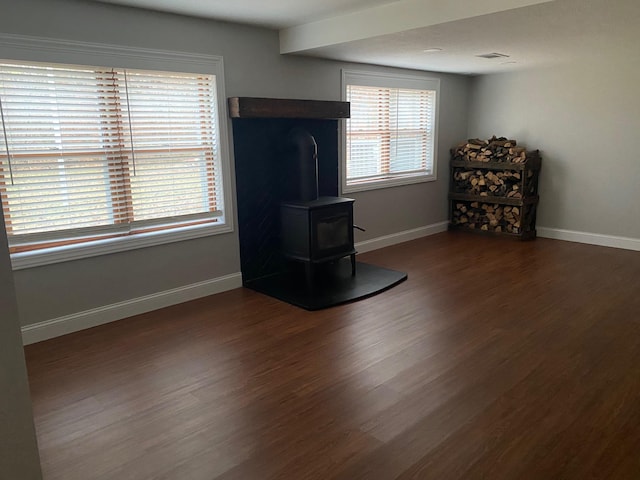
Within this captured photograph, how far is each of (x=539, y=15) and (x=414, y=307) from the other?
88.5 inches

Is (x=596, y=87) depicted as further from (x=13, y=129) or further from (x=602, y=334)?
(x=13, y=129)

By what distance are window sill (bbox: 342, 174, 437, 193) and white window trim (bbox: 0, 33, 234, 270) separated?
1613mm

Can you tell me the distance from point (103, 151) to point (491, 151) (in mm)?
4724

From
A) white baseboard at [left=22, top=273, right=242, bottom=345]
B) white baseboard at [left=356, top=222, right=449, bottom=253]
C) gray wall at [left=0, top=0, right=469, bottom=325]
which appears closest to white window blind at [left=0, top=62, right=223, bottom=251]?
gray wall at [left=0, top=0, right=469, bottom=325]

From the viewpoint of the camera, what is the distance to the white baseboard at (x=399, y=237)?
5629 millimetres

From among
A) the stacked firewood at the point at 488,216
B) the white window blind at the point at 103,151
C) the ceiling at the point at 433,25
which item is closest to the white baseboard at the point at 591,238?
the stacked firewood at the point at 488,216

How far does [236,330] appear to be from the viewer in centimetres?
347

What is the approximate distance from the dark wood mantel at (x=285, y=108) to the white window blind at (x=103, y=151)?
0.23 metres

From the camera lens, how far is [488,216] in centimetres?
636

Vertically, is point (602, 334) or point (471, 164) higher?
point (471, 164)

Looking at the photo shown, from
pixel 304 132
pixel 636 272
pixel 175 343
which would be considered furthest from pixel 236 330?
pixel 636 272

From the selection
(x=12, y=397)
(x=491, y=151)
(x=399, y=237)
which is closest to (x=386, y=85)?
(x=491, y=151)

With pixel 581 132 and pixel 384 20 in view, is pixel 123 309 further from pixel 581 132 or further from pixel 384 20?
pixel 581 132

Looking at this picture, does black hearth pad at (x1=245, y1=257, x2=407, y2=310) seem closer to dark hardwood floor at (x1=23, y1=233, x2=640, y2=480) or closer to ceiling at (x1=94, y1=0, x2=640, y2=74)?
dark hardwood floor at (x1=23, y1=233, x2=640, y2=480)
